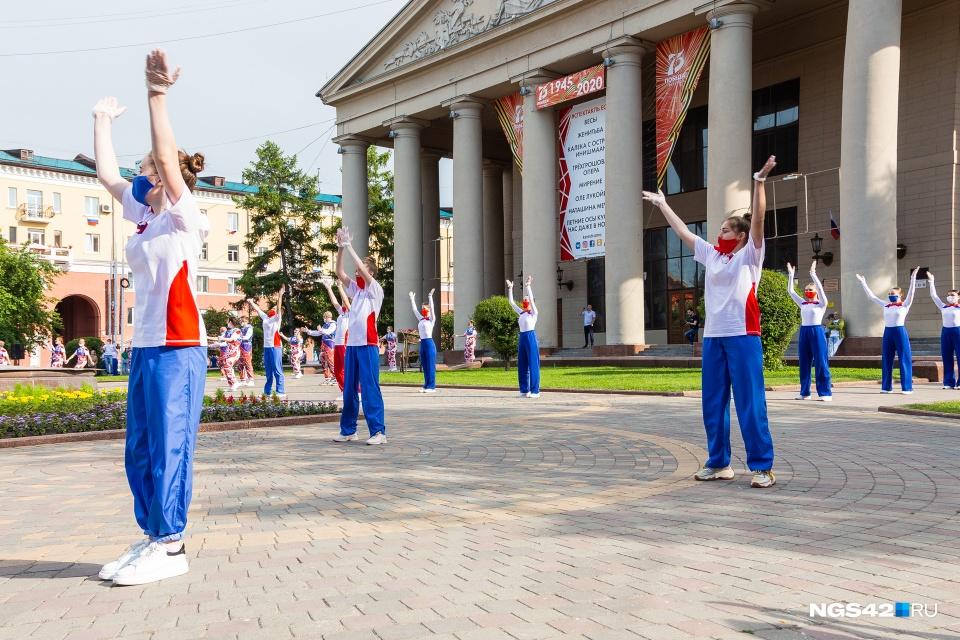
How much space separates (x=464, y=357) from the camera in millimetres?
35875

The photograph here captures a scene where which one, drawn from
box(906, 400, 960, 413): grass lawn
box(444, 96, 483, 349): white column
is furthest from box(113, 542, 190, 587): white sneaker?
box(444, 96, 483, 349): white column

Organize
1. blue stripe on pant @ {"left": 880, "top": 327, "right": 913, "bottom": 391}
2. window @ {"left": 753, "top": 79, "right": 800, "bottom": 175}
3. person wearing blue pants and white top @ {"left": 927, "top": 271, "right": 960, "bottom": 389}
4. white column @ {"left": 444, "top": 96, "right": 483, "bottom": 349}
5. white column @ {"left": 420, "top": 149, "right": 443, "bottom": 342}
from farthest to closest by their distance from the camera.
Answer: white column @ {"left": 420, "top": 149, "right": 443, "bottom": 342} < white column @ {"left": 444, "top": 96, "right": 483, "bottom": 349} < window @ {"left": 753, "top": 79, "right": 800, "bottom": 175} < person wearing blue pants and white top @ {"left": 927, "top": 271, "right": 960, "bottom": 389} < blue stripe on pant @ {"left": 880, "top": 327, "right": 913, "bottom": 391}

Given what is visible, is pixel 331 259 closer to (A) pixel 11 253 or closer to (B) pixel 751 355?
(A) pixel 11 253

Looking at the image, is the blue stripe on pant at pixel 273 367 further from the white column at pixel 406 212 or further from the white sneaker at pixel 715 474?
the white column at pixel 406 212

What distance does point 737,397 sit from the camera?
714 cm

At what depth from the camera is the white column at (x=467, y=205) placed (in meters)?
38.2

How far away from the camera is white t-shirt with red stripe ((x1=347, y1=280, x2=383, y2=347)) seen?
10.6 m

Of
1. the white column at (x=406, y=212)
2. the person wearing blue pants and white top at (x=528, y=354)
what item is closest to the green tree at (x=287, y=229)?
the white column at (x=406, y=212)

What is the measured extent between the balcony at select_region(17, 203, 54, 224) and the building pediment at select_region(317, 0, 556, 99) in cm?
3104

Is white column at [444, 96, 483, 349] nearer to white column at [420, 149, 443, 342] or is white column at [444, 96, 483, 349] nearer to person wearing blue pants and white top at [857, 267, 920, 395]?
white column at [420, 149, 443, 342]

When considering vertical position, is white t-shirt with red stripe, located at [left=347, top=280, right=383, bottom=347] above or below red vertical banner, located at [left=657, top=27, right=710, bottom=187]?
below

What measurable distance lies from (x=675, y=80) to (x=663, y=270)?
1091cm

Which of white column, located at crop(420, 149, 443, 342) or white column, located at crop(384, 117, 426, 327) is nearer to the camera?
white column, located at crop(384, 117, 426, 327)

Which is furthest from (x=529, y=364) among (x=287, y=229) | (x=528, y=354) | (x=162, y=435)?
(x=287, y=229)
